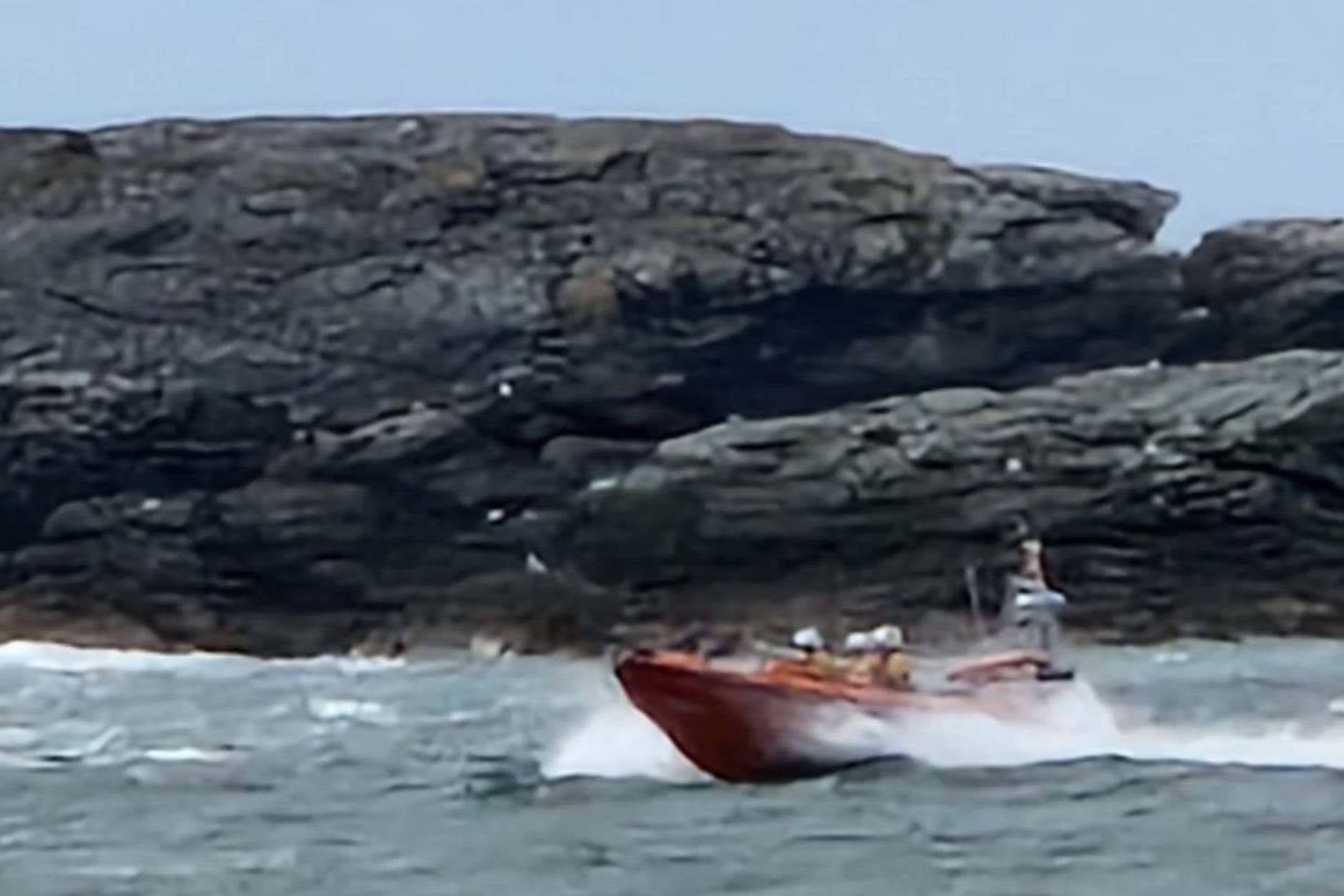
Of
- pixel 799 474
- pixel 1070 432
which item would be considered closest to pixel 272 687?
pixel 799 474

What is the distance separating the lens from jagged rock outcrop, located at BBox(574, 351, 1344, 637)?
79.8 meters

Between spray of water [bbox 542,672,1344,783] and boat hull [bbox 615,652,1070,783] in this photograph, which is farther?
spray of water [bbox 542,672,1344,783]

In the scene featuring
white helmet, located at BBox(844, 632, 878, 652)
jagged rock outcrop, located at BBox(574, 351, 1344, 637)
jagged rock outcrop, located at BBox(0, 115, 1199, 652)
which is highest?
jagged rock outcrop, located at BBox(0, 115, 1199, 652)

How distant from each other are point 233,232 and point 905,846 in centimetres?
7097

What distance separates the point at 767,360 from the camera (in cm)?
9925

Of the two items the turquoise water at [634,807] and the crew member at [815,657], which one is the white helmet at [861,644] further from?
the turquoise water at [634,807]

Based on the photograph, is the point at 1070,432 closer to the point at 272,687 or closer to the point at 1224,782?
the point at 272,687

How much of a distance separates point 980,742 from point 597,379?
185ft

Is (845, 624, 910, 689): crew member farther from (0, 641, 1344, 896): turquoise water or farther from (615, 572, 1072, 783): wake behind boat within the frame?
(0, 641, 1344, 896): turquoise water

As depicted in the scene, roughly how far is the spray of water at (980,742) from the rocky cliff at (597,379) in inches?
1361

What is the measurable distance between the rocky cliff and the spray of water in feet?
113

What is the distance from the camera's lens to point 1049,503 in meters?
81.8

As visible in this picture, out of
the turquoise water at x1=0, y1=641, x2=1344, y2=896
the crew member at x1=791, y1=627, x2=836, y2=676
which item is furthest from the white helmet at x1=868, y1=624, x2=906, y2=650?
the turquoise water at x1=0, y1=641, x2=1344, y2=896

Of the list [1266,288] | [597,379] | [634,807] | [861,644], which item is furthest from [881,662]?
[1266,288]
